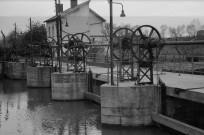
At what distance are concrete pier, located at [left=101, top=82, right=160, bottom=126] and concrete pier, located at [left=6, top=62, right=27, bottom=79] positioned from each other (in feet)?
100.0

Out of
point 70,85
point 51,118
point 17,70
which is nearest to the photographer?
point 51,118

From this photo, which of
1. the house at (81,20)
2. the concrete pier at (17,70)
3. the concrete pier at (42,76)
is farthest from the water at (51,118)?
the house at (81,20)

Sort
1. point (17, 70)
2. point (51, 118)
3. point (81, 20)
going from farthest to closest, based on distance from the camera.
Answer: point (81, 20) → point (17, 70) → point (51, 118)

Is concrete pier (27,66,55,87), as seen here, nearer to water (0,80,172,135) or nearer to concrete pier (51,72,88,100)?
water (0,80,172,135)

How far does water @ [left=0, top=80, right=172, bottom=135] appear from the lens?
637 inches

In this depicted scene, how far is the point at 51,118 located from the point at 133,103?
227 inches

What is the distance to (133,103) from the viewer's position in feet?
51.8

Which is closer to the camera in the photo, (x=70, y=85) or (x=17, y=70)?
(x=70, y=85)

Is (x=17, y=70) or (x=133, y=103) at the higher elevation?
(x=17, y=70)

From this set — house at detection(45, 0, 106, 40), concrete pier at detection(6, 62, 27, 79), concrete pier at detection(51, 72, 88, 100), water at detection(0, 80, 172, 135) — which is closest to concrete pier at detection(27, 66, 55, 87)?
water at detection(0, 80, 172, 135)

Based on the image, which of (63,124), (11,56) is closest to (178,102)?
(63,124)

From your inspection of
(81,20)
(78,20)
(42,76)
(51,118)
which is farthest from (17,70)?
(51,118)

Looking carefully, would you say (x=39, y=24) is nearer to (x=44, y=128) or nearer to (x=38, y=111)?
(x=38, y=111)

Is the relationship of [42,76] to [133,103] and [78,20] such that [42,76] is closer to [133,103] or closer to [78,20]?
[133,103]
